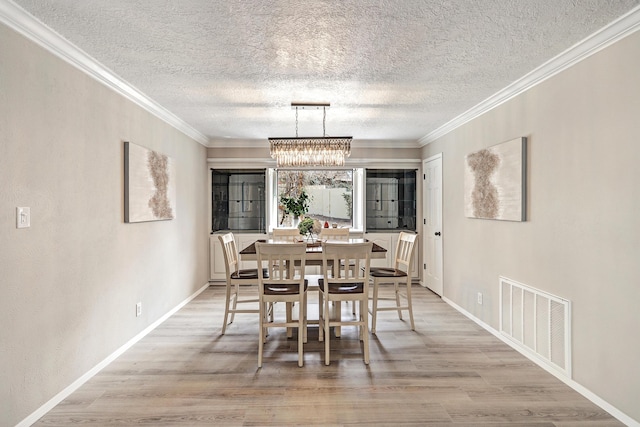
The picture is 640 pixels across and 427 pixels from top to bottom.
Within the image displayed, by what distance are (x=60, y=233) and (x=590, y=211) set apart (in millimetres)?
3477

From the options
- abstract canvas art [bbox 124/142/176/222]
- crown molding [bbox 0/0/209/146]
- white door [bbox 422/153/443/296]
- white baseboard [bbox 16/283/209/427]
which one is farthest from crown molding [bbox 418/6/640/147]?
white baseboard [bbox 16/283/209/427]

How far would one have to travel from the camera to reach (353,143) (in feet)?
20.2

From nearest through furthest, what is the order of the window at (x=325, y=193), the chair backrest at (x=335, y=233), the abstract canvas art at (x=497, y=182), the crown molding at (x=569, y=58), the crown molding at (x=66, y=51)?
the crown molding at (x=66, y=51) → the crown molding at (x=569, y=58) → the abstract canvas art at (x=497, y=182) → the chair backrest at (x=335, y=233) → the window at (x=325, y=193)

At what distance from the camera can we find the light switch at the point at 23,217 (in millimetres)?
2070

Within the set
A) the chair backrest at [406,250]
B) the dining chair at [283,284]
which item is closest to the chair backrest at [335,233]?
the chair backrest at [406,250]

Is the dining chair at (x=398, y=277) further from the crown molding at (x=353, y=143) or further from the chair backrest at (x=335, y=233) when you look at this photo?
the crown molding at (x=353, y=143)

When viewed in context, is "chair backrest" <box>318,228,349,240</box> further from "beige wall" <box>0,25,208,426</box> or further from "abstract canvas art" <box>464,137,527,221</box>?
"beige wall" <box>0,25,208,426</box>

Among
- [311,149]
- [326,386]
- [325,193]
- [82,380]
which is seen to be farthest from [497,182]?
[82,380]

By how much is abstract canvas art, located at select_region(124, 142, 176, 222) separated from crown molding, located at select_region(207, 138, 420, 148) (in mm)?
1697

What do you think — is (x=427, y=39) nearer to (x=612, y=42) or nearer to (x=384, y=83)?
(x=384, y=83)

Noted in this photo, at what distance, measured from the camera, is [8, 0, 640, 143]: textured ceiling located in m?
2.03

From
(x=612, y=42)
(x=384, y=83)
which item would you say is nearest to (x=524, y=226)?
(x=612, y=42)

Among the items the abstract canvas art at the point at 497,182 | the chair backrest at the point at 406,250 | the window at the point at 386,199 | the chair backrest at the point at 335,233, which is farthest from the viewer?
the window at the point at 386,199

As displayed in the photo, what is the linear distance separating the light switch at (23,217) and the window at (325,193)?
4348 mm
